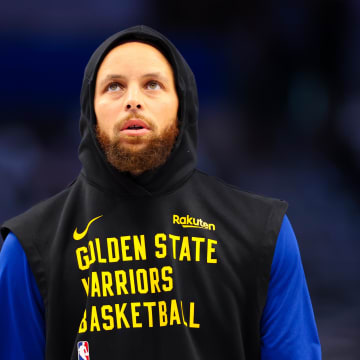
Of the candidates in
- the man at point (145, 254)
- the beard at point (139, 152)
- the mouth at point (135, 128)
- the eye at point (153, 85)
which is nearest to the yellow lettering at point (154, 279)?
the man at point (145, 254)

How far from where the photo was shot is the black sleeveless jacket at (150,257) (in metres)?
2.31

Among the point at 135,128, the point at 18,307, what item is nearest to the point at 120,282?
the point at 18,307

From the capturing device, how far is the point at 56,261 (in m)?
2.36

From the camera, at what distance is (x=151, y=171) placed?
7.90 feet

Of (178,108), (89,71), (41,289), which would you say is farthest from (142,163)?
(41,289)

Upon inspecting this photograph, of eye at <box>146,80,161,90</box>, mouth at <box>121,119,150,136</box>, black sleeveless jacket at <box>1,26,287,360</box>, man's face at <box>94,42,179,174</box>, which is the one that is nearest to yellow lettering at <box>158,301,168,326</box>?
black sleeveless jacket at <box>1,26,287,360</box>

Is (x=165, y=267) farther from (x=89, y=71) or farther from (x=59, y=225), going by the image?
(x=89, y=71)

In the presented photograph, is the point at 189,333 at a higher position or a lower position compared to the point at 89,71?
lower

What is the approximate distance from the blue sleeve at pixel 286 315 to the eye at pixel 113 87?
0.79 metres

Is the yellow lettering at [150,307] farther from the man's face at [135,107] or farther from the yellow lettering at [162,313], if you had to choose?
the man's face at [135,107]

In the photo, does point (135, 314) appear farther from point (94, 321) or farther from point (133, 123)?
point (133, 123)

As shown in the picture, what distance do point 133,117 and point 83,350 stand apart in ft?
2.69

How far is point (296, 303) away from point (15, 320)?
1009 mm

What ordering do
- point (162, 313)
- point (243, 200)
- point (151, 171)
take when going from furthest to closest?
point (243, 200)
point (151, 171)
point (162, 313)
